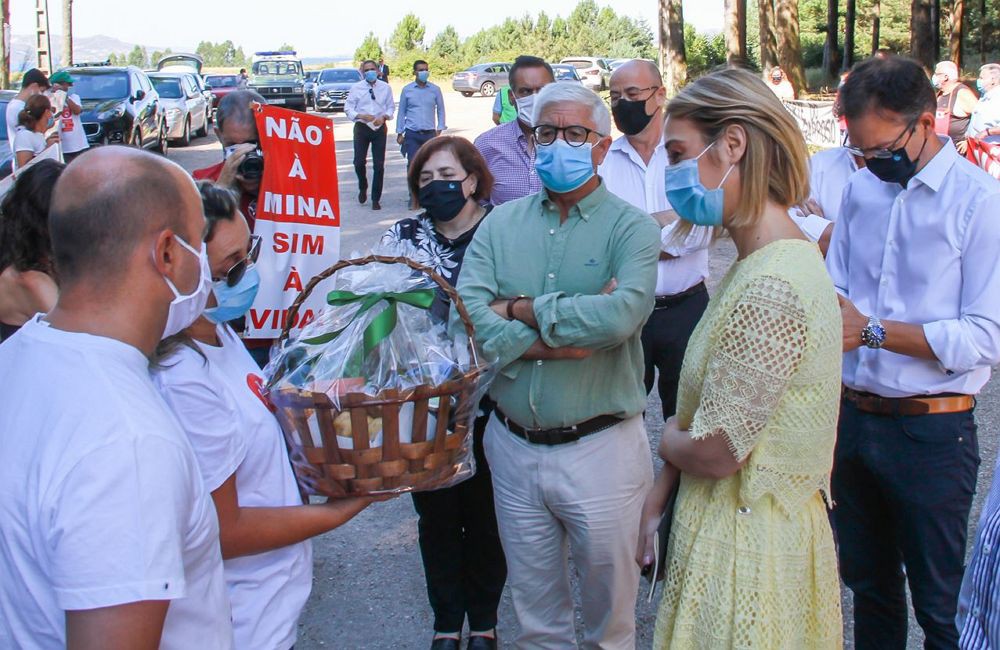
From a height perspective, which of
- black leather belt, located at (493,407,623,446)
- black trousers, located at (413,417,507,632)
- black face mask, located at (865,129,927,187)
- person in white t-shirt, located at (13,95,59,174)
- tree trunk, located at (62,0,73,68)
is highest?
tree trunk, located at (62,0,73,68)

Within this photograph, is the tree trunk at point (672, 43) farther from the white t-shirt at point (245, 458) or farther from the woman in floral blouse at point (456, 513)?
the white t-shirt at point (245, 458)

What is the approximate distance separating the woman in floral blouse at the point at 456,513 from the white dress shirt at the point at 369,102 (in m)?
10.0

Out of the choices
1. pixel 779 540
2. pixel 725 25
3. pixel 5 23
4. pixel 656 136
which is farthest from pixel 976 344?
pixel 5 23

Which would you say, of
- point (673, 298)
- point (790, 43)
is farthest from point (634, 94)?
point (790, 43)

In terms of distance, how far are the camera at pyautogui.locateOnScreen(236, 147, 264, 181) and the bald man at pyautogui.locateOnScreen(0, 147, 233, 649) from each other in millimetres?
2546

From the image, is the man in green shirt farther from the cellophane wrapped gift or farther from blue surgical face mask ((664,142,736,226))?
blue surgical face mask ((664,142,736,226))

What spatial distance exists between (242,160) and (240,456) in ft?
8.09

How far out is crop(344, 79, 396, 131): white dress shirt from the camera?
13.3 metres

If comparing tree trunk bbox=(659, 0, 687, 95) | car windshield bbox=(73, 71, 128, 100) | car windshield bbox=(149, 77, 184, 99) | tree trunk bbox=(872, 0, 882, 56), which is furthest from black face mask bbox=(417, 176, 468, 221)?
tree trunk bbox=(872, 0, 882, 56)

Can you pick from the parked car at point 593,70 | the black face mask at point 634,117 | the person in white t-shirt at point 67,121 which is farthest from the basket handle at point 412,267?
the parked car at point 593,70

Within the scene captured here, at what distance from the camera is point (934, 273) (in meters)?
2.79

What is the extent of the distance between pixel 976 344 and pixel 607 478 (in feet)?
3.90

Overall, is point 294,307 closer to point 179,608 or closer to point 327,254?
point 179,608

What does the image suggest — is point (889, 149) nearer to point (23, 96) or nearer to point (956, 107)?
point (956, 107)
